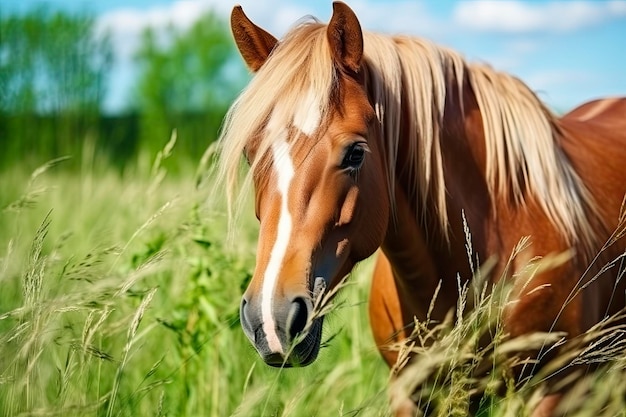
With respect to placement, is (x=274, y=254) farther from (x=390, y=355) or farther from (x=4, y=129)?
(x=4, y=129)

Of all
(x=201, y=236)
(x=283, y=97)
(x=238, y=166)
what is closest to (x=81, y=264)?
(x=238, y=166)

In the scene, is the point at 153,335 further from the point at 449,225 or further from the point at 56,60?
the point at 56,60

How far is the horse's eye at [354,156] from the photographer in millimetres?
2043

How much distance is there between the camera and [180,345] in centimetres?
312

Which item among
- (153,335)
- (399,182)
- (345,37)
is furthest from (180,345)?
(345,37)

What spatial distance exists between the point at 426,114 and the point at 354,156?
0.47 metres

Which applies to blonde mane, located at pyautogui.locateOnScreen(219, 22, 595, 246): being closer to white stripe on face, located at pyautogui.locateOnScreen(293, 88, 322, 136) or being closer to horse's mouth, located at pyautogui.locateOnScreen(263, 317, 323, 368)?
white stripe on face, located at pyautogui.locateOnScreen(293, 88, 322, 136)

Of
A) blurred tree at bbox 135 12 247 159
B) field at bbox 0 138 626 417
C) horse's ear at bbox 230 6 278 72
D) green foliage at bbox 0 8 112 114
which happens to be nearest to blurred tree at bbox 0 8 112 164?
green foliage at bbox 0 8 112 114

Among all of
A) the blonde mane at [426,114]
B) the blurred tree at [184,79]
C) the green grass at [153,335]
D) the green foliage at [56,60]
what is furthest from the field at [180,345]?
the blurred tree at [184,79]

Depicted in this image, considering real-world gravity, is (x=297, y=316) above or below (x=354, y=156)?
below

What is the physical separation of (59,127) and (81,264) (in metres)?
7.41

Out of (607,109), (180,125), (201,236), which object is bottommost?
(180,125)

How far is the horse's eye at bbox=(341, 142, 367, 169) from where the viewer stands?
80.4 inches

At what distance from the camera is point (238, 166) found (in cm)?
218
